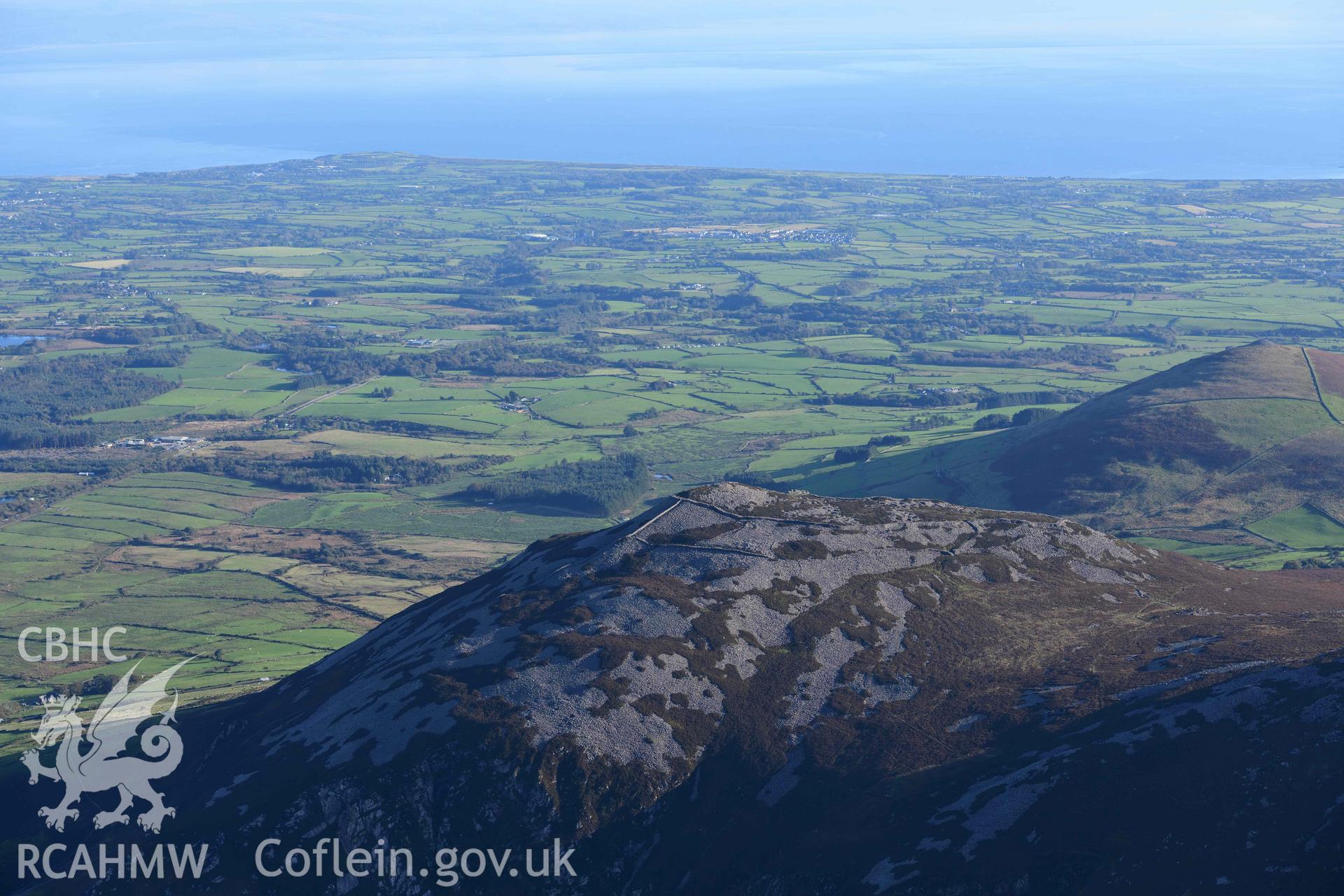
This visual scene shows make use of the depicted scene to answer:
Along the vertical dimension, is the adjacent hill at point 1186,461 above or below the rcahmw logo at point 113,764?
above

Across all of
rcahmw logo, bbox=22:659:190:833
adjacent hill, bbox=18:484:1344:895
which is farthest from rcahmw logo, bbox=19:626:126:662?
adjacent hill, bbox=18:484:1344:895

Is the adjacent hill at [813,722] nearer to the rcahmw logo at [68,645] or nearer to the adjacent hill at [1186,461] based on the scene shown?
the rcahmw logo at [68,645]

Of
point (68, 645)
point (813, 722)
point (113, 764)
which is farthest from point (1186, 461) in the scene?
point (68, 645)

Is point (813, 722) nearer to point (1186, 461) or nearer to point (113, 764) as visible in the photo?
point (113, 764)

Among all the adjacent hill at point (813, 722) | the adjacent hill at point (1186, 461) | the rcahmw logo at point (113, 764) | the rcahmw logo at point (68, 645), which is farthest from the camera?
the adjacent hill at point (1186, 461)

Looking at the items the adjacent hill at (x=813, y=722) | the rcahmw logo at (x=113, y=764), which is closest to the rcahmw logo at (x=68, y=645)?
the rcahmw logo at (x=113, y=764)

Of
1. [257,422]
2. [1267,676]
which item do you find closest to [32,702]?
[1267,676]
